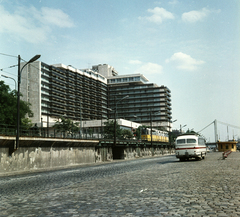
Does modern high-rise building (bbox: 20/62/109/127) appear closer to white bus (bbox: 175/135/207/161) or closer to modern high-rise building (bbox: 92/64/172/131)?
modern high-rise building (bbox: 92/64/172/131)

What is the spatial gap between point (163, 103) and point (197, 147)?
121491 mm

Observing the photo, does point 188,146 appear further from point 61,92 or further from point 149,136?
point 61,92

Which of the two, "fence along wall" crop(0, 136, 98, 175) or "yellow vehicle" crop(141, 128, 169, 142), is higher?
"yellow vehicle" crop(141, 128, 169, 142)

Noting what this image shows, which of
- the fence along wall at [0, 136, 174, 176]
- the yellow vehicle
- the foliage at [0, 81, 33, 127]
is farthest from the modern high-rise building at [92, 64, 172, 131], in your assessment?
the fence along wall at [0, 136, 174, 176]

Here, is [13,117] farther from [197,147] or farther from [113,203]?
[113,203]

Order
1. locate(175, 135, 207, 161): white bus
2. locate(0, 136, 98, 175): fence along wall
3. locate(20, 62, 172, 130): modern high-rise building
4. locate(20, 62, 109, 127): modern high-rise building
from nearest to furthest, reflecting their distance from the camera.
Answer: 1. locate(0, 136, 98, 175): fence along wall
2. locate(175, 135, 207, 161): white bus
3. locate(20, 62, 109, 127): modern high-rise building
4. locate(20, 62, 172, 130): modern high-rise building

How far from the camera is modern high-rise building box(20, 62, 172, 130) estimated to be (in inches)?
4168

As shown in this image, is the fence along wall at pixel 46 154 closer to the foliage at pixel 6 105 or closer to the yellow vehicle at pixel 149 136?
the yellow vehicle at pixel 149 136

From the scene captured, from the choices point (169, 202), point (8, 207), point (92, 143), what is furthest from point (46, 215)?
point (92, 143)

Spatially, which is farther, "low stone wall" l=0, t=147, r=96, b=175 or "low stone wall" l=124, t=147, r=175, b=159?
"low stone wall" l=124, t=147, r=175, b=159

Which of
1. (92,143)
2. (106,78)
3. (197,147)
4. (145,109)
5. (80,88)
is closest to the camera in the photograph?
(197,147)

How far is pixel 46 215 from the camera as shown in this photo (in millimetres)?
5734

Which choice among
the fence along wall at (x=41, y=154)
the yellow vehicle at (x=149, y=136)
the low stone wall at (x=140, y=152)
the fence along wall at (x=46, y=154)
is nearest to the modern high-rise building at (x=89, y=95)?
the yellow vehicle at (x=149, y=136)

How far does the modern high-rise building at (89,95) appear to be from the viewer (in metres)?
106
